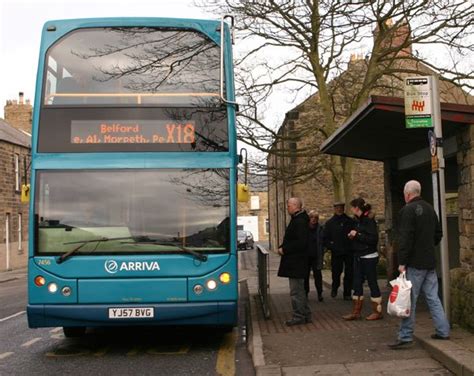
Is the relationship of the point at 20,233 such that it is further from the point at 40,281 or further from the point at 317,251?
the point at 40,281

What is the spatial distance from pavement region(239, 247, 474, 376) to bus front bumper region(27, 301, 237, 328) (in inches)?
25.9

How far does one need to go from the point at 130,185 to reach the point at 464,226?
451cm

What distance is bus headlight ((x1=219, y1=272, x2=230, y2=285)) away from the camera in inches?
284

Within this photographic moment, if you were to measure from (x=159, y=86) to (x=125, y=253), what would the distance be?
2.17 m

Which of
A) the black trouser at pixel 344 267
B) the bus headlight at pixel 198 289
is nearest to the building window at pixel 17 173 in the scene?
the black trouser at pixel 344 267

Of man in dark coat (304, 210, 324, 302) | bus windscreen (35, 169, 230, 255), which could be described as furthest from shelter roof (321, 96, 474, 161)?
bus windscreen (35, 169, 230, 255)

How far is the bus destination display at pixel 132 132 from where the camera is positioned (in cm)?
742

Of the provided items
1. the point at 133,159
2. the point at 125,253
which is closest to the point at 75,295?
the point at 125,253

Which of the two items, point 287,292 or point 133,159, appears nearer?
point 133,159

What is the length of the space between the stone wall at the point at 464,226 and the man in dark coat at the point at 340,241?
9.91 feet

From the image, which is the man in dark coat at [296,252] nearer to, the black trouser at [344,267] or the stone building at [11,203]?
the black trouser at [344,267]

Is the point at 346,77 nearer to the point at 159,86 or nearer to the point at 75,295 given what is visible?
the point at 159,86

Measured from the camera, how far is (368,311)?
31.8 feet

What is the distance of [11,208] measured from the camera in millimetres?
31734
